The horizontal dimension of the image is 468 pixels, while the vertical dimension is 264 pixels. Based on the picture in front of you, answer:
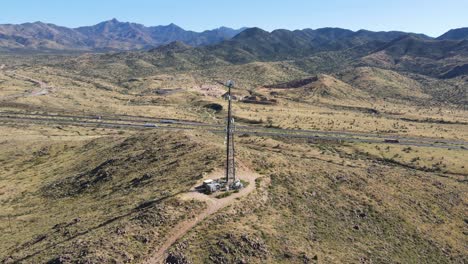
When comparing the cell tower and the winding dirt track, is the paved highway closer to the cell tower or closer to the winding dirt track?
the cell tower

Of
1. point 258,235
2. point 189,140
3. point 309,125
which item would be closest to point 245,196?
point 258,235

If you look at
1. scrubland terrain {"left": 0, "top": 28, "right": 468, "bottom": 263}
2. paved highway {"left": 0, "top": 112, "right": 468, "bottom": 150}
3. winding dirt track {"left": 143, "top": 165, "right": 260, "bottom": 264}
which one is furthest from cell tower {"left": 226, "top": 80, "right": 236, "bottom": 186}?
paved highway {"left": 0, "top": 112, "right": 468, "bottom": 150}

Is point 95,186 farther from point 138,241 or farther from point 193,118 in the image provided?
point 193,118

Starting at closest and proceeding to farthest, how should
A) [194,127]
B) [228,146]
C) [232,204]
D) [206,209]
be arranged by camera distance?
[206,209]
[232,204]
[228,146]
[194,127]

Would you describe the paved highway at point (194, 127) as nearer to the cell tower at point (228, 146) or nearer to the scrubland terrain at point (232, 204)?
the scrubland terrain at point (232, 204)

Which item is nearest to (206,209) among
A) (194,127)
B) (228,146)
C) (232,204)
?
(232,204)

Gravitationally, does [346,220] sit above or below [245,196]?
below

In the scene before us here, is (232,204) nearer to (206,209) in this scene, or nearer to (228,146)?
(206,209)

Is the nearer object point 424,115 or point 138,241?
point 138,241

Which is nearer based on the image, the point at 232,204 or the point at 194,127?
the point at 232,204

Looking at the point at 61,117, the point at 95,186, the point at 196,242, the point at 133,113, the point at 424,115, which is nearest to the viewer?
the point at 196,242
